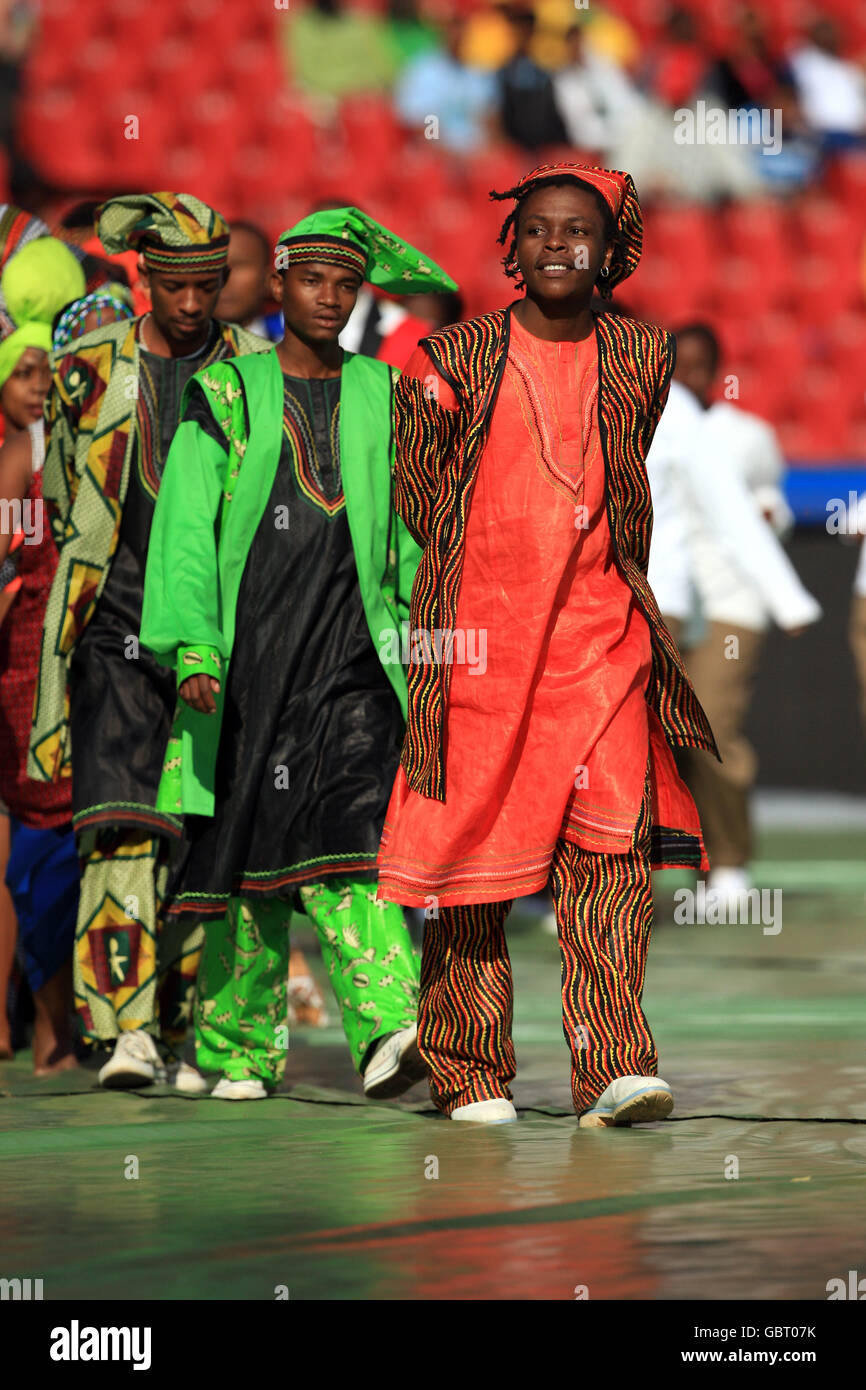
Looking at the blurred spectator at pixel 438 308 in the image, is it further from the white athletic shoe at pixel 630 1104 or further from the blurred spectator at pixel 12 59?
the blurred spectator at pixel 12 59

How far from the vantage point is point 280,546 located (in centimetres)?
540

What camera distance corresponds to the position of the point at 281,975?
553 cm

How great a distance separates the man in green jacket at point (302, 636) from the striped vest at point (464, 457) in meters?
0.39

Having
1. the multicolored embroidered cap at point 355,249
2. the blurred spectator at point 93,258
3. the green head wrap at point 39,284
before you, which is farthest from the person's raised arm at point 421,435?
the green head wrap at point 39,284

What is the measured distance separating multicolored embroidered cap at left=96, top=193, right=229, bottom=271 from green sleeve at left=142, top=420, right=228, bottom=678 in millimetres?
508

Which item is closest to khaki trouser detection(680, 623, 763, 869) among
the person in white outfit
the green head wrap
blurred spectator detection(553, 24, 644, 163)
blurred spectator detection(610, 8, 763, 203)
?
the person in white outfit

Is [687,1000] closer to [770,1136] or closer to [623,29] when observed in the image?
[770,1136]

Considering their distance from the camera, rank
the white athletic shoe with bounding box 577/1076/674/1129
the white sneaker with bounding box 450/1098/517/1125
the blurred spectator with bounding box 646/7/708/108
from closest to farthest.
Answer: the white athletic shoe with bounding box 577/1076/674/1129
the white sneaker with bounding box 450/1098/517/1125
the blurred spectator with bounding box 646/7/708/108

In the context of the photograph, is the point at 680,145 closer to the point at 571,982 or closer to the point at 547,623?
the point at 547,623

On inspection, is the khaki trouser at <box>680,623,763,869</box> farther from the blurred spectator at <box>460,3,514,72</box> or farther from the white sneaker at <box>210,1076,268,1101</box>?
the blurred spectator at <box>460,3,514,72</box>

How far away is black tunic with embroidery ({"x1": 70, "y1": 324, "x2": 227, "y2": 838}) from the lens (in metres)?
5.64
